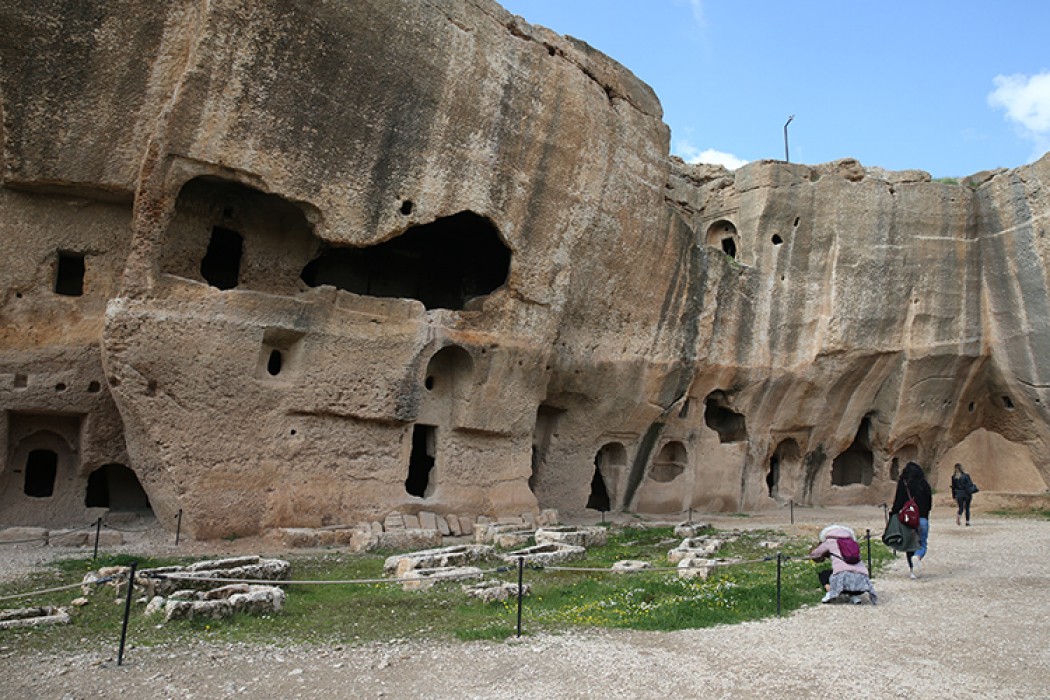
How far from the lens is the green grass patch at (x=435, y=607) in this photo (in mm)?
6434

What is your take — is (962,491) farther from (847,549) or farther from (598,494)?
(847,549)

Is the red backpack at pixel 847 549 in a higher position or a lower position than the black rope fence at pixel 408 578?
higher

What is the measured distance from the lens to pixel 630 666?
5.68 meters

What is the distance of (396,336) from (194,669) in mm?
8076

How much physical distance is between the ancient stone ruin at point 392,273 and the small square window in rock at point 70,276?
0.09m

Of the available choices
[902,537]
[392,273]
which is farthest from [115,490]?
[902,537]

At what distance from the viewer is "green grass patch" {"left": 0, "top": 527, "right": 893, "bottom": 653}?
21.1 ft

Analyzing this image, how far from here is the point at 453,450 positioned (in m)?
14.2

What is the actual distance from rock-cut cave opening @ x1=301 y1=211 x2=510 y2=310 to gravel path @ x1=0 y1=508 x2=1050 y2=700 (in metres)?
10.3

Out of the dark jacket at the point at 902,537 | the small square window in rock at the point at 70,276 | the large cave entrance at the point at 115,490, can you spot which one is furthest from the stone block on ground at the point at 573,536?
the small square window in rock at the point at 70,276

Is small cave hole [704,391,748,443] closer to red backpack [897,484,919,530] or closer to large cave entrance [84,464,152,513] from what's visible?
red backpack [897,484,919,530]

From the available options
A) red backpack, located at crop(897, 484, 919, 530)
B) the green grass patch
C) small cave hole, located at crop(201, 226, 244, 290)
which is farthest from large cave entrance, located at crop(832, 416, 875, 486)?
small cave hole, located at crop(201, 226, 244, 290)

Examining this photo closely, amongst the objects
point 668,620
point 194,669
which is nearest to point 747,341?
point 668,620

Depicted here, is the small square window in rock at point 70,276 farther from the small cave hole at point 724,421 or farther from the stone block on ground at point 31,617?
the small cave hole at point 724,421
